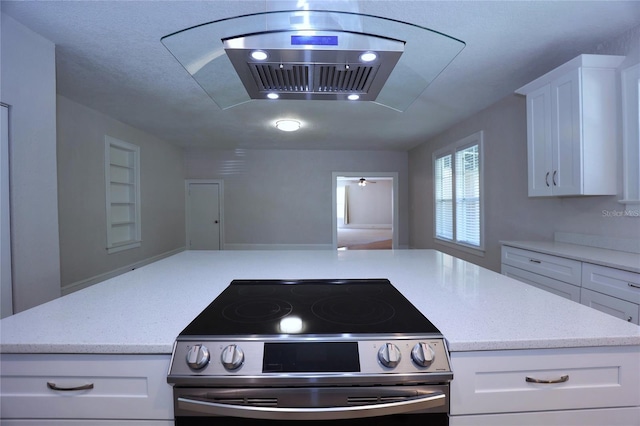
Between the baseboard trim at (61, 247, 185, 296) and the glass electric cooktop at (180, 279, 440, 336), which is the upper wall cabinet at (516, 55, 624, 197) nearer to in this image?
the glass electric cooktop at (180, 279, 440, 336)

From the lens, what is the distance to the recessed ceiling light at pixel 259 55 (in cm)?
99

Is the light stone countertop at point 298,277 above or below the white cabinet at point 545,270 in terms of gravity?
above

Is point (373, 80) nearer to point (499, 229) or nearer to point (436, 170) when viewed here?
point (499, 229)

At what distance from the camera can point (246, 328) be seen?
0.84 meters

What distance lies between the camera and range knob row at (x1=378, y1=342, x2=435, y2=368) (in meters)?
0.75

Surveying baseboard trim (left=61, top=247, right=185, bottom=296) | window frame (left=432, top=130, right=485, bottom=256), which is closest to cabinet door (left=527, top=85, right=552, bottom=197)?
window frame (left=432, top=130, right=485, bottom=256)

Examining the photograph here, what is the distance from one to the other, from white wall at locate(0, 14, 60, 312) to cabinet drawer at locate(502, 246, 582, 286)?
12.1 ft

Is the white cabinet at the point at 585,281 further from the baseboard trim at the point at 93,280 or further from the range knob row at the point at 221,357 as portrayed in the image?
the baseboard trim at the point at 93,280

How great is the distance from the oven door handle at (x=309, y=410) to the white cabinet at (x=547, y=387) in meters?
0.15

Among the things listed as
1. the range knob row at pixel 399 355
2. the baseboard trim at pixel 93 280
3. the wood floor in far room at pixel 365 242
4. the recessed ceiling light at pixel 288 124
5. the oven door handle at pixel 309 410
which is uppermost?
the recessed ceiling light at pixel 288 124

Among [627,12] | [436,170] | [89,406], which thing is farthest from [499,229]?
[89,406]

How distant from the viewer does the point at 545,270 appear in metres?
2.22

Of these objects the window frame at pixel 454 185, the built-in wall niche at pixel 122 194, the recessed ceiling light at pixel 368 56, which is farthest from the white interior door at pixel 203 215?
the recessed ceiling light at pixel 368 56

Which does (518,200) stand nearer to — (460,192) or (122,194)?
(460,192)
